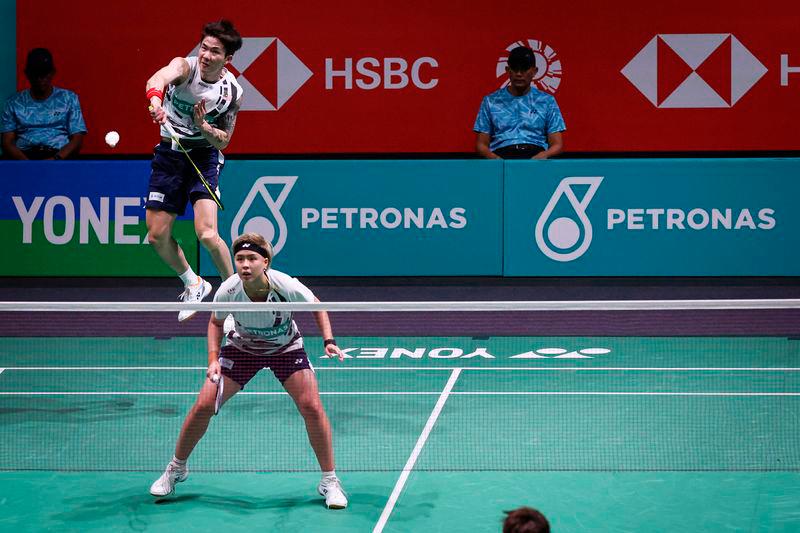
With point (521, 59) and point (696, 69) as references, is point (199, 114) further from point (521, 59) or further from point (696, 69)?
point (696, 69)

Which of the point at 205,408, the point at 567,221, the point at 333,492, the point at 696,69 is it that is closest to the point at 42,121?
the point at 567,221

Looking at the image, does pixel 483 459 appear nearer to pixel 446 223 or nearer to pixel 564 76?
pixel 446 223

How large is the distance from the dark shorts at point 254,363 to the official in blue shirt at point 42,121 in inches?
269

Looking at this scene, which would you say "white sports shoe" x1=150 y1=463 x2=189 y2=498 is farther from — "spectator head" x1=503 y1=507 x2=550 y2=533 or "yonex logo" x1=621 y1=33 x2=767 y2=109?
"yonex logo" x1=621 y1=33 x2=767 y2=109

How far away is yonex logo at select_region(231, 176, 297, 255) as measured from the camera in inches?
440

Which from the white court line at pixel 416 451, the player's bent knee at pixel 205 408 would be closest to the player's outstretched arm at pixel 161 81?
the player's bent knee at pixel 205 408

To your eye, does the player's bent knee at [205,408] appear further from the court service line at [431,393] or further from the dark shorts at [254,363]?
the court service line at [431,393]

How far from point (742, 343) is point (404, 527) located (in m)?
4.91

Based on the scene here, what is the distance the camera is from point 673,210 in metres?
11.2

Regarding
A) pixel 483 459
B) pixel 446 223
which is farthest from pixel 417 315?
pixel 483 459

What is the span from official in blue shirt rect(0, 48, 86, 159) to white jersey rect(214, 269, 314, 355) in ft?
22.3

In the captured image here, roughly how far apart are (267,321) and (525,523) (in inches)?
118

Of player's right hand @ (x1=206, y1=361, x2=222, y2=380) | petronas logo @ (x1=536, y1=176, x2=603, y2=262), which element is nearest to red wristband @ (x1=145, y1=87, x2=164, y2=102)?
player's right hand @ (x1=206, y1=361, x2=222, y2=380)

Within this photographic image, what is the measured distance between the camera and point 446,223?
11328 millimetres
